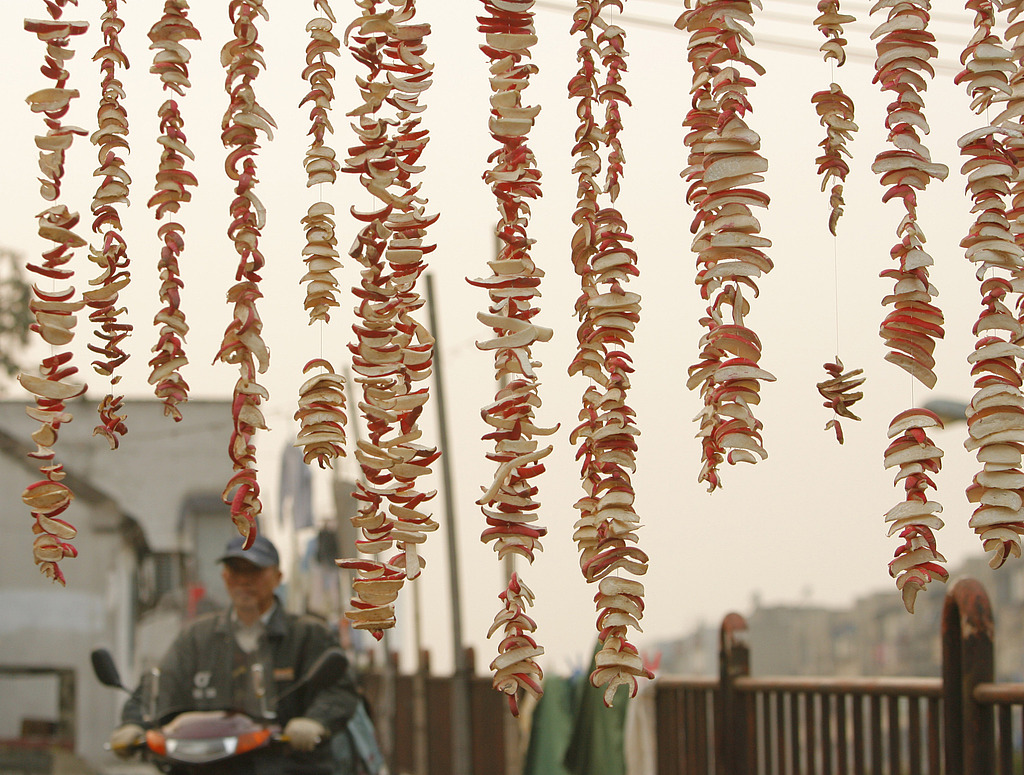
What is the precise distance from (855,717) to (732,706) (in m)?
0.90

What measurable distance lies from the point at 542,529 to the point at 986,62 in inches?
31.7

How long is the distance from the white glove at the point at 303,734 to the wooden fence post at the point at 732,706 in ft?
4.43

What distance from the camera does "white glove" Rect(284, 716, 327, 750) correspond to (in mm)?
3615

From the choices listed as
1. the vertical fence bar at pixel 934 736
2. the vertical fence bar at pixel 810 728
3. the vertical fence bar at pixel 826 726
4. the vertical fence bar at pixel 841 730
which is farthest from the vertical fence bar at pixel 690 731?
the vertical fence bar at pixel 934 736

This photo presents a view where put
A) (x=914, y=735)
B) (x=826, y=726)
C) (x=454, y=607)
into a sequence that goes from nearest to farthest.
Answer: (x=914, y=735) → (x=826, y=726) → (x=454, y=607)

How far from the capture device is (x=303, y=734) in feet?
11.9

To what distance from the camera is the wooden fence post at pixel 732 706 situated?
149 inches

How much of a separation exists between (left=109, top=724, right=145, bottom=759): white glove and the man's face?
1.63ft

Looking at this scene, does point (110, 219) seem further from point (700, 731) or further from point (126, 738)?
point (700, 731)

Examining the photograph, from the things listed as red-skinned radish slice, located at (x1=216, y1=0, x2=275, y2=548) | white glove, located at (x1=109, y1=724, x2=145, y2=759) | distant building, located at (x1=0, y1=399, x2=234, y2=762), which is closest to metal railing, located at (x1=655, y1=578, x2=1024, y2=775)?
red-skinned radish slice, located at (x1=216, y1=0, x2=275, y2=548)

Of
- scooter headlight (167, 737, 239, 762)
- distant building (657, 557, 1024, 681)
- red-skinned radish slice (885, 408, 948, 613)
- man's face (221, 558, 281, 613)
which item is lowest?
distant building (657, 557, 1024, 681)

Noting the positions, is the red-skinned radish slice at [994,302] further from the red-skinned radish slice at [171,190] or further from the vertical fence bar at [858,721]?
the vertical fence bar at [858,721]

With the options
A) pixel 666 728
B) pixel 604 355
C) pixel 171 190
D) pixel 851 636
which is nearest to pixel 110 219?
pixel 171 190

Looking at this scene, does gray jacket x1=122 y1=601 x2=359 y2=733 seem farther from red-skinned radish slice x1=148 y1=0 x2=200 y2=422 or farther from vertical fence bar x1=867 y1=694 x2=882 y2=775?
red-skinned radish slice x1=148 y1=0 x2=200 y2=422
